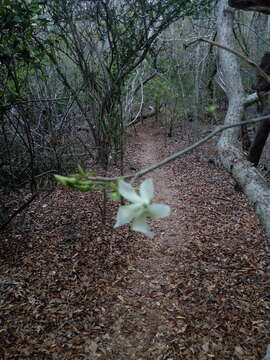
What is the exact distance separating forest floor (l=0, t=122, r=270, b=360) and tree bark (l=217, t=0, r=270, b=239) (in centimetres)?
126

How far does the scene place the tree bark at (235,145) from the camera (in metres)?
1.82

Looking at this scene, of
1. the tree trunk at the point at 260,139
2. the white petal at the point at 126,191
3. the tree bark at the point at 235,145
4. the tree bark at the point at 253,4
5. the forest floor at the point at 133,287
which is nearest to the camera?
the white petal at the point at 126,191

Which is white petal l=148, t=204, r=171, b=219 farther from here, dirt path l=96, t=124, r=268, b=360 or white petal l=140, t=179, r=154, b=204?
dirt path l=96, t=124, r=268, b=360

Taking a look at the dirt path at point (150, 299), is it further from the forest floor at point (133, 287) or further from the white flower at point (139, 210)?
the white flower at point (139, 210)

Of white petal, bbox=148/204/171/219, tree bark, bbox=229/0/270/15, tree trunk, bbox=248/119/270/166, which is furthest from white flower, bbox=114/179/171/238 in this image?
tree trunk, bbox=248/119/270/166

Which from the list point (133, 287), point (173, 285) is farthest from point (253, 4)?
point (133, 287)

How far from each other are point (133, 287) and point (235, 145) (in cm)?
179

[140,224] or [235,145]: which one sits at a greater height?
[140,224]

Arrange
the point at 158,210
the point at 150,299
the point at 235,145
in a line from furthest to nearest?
the point at 150,299
the point at 235,145
the point at 158,210

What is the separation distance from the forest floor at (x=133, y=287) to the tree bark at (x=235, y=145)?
49.5 inches

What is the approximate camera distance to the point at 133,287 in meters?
2.89

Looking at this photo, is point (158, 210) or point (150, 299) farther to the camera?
point (150, 299)

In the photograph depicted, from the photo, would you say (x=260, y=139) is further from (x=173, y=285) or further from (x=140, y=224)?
(x=140, y=224)

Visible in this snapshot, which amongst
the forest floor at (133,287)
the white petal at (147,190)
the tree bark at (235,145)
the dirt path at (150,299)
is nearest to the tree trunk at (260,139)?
the tree bark at (235,145)
